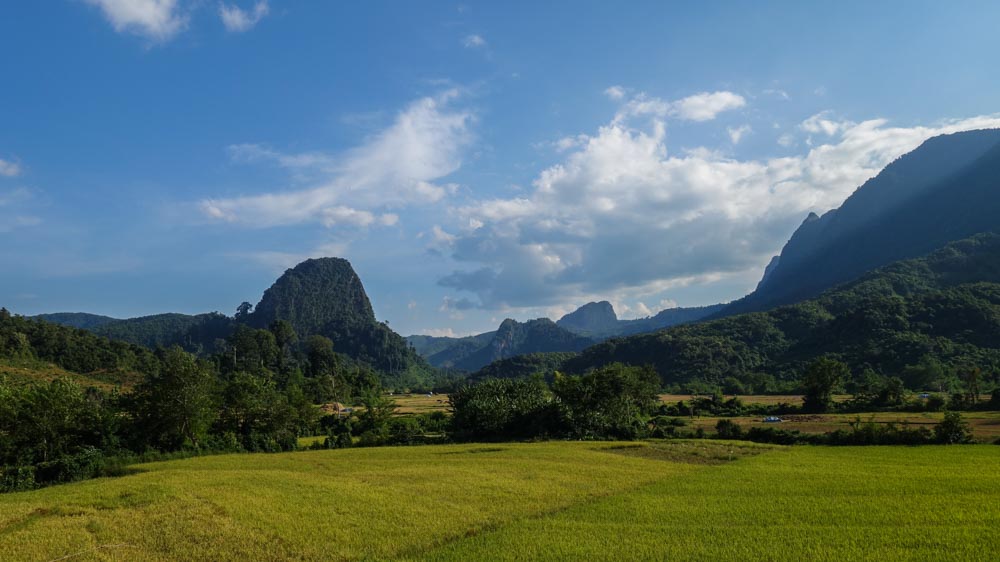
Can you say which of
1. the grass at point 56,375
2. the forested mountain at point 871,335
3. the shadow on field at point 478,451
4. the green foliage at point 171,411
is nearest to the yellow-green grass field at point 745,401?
the forested mountain at point 871,335

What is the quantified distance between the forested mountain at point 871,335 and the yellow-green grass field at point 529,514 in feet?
257

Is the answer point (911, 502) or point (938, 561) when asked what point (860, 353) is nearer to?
point (911, 502)

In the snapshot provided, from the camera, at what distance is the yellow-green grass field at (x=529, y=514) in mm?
16016

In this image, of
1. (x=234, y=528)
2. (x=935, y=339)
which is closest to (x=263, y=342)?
(x=234, y=528)

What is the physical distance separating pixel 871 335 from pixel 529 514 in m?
114

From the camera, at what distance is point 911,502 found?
21391mm

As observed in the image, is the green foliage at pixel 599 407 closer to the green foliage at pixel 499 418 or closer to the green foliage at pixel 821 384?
the green foliage at pixel 499 418

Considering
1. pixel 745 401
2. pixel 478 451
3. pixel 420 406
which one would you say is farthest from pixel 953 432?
pixel 420 406

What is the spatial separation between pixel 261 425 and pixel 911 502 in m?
50.5

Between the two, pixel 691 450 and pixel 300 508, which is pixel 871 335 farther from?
pixel 300 508

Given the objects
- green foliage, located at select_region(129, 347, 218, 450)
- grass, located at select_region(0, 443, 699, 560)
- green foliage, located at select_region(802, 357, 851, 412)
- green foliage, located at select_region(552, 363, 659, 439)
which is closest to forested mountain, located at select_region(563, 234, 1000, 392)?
green foliage, located at select_region(802, 357, 851, 412)

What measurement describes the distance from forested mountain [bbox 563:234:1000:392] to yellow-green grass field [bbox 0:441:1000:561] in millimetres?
78196

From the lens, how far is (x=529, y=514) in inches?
820

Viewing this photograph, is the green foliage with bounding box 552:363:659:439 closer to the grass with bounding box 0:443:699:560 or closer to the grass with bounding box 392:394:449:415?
the grass with bounding box 0:443:699:560
